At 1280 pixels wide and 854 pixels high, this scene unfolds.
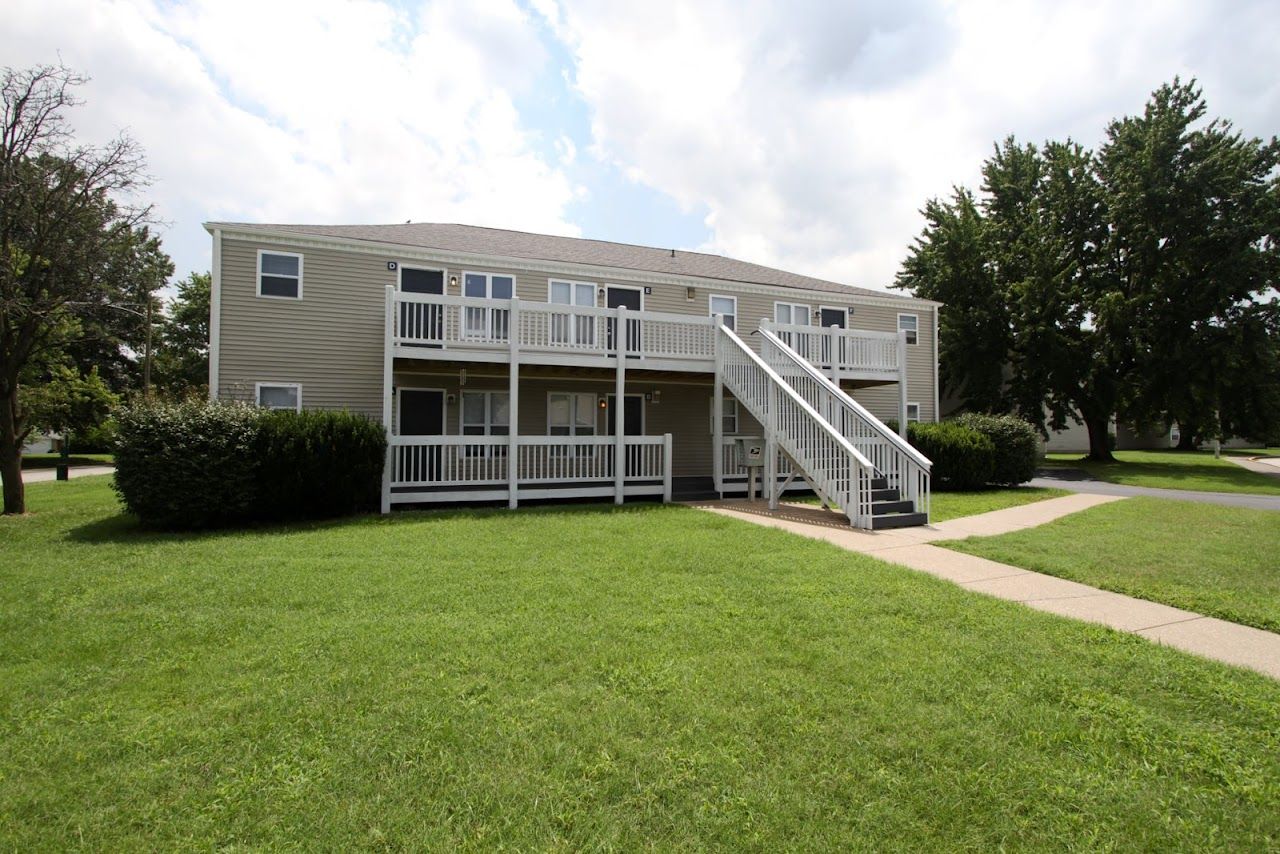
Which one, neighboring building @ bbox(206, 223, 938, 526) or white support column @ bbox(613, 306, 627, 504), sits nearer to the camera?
neighboring building @ bbox(206, 223, 938, 526)

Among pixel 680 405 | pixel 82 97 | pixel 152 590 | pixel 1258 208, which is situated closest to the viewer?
pixel 152 590

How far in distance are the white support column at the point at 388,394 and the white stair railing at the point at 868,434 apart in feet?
24.6

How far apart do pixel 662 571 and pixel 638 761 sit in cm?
328

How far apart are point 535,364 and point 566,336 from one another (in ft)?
3.15

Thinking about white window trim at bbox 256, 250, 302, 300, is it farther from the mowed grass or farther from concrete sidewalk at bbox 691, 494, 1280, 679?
concrete sidewalk at bbox 691, 494, 1280, 679

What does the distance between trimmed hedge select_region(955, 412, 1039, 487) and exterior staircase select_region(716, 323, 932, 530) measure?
559cm

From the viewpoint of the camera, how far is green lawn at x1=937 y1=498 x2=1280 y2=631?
16.6 ft

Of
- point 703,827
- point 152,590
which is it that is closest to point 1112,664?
point 703,827

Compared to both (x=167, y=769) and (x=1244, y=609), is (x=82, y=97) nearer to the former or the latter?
(x=167, y=769)

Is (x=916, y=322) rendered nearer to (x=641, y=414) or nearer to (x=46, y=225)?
(x=641, y=414)

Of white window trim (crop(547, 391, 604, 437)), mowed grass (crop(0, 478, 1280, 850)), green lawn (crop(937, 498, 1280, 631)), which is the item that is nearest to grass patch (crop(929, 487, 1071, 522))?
green lawn (crop(937, 498, 1280, 631))

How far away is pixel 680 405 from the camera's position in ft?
52.0

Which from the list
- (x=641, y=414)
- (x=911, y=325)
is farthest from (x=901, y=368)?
(x=641, y=414)

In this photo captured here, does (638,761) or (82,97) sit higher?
(82,97)
